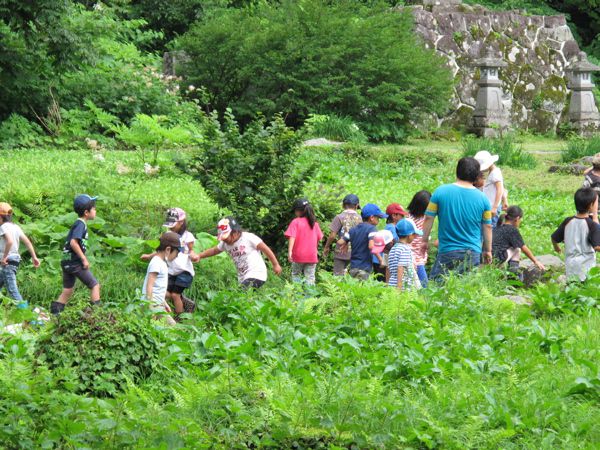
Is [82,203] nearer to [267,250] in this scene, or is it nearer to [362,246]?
[267,250]

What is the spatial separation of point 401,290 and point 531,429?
349cm

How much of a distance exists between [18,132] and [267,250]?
1025 centimetres

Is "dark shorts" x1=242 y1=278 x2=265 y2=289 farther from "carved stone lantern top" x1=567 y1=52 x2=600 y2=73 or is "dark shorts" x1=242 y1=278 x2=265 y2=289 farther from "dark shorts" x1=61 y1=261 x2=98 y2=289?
"carved stone lantern top" x1=567 y1=52 x2=600 y2=73

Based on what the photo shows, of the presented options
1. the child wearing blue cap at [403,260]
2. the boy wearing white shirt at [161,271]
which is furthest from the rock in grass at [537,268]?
the boy wearing white shirt at [161,271]

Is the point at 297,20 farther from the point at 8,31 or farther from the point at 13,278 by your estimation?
the point at 13,278

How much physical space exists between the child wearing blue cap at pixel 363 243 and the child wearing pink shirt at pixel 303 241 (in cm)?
38

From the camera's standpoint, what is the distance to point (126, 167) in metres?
15.1

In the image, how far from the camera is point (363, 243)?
1051 cm

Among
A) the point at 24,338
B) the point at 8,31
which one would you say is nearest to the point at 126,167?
the point at 8,31

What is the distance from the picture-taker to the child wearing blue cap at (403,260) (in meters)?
9.48

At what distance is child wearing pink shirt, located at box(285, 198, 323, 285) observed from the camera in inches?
412

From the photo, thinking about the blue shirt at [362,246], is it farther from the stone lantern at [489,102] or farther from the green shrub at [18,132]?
A: the stone lantern at [489,102]

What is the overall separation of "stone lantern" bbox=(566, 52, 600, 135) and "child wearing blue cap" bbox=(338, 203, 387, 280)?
15859 millimetres

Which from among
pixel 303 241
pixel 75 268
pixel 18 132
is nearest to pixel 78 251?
pixel 75 268
